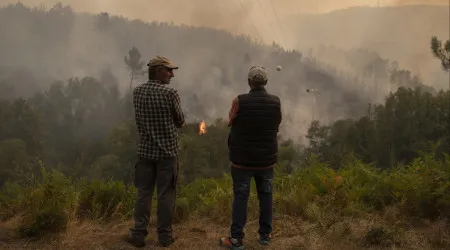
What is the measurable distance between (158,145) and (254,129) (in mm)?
945

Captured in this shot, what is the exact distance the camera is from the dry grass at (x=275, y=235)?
405 cm

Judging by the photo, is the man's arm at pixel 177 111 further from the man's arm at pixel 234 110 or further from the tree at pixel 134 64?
the tree at pixel 134 64

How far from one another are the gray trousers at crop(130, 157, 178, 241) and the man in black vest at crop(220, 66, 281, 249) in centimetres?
61

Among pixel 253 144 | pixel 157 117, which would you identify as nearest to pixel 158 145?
pixel 157 117

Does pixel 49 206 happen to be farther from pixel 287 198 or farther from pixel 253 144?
pixel 287 198

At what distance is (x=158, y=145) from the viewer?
3.97 meters

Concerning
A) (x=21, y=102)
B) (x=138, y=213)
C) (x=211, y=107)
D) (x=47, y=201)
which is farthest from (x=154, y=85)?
(x=211, y=107)

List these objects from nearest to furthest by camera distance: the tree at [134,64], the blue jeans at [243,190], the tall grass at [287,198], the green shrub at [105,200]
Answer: the blue jeans at [243,190]
the tall grass at [287,198]
the green shrub at [105,200]
the tree at [134,64]

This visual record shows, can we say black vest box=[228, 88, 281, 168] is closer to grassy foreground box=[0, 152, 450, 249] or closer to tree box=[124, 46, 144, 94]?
grassy foreground box=[0, 152, 450, 249]

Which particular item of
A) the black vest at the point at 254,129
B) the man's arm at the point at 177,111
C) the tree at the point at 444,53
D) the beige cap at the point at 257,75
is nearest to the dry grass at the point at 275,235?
the black vest at the point at 254,129

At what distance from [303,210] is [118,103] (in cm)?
12255

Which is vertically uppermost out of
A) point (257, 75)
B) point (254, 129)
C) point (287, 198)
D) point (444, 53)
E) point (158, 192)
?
point (444, 53)

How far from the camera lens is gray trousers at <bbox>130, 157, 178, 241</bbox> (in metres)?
4.05

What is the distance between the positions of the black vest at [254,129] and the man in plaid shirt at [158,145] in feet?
Result: 1.97
